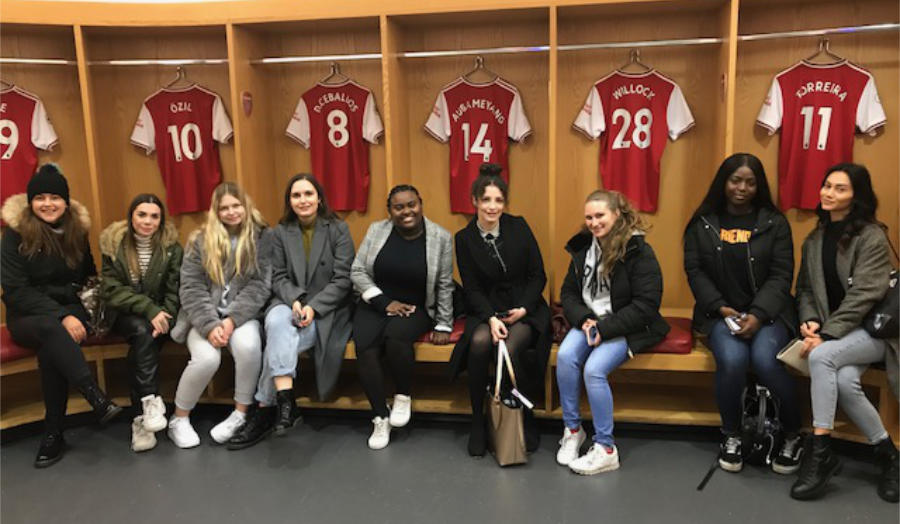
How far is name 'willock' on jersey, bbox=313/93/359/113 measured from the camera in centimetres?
362

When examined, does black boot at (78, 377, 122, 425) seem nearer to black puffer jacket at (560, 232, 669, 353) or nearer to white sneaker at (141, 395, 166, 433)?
white sneaker at (141, 395, 166, 433)

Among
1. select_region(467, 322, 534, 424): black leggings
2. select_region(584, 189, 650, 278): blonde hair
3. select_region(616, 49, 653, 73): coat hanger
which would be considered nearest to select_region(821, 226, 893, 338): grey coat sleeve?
select_region(584, 189, 650, 278): blonde hair

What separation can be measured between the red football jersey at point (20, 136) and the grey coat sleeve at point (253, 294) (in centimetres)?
169

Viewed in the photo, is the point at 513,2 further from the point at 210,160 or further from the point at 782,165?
the point at 210,160

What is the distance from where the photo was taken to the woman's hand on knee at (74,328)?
2.81m

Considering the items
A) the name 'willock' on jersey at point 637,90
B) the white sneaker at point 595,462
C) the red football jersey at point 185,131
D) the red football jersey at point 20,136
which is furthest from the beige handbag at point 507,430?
the red football jersey at point 20,136

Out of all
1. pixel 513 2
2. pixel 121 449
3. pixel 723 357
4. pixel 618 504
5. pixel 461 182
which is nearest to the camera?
pixel 618 504

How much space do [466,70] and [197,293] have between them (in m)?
1.83

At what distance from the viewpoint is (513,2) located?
3.06m

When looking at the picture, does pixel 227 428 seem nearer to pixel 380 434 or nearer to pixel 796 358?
pixel 380 434

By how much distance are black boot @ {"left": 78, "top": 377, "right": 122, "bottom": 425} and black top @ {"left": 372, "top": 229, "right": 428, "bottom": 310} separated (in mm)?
1144

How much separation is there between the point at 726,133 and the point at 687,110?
15.5 inches

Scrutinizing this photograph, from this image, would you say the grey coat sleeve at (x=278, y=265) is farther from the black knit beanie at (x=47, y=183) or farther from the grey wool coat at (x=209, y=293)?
the black knit beanie at (x=47, y=183)

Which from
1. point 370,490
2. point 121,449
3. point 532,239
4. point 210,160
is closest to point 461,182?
point 532,239
